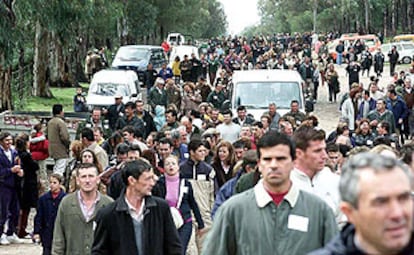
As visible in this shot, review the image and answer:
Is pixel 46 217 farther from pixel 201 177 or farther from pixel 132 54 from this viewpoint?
pixel 132 54

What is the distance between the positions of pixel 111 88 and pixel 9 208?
15157 mm

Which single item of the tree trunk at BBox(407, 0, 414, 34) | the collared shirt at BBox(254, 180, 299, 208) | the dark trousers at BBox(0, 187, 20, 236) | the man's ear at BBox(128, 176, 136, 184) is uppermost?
the tree trunk at BBox(407, 0, 414, 34)

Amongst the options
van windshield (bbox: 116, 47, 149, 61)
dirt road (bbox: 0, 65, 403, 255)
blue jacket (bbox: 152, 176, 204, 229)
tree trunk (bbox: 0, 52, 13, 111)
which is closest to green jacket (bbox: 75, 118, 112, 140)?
dirt road (bbox: 0, 65, 403, 255)

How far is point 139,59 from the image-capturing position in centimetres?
4169

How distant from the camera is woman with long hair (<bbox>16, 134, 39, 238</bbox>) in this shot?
14734mm

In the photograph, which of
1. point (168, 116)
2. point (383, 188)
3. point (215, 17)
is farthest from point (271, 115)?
point (215, 17)

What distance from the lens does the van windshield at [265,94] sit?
21.4m

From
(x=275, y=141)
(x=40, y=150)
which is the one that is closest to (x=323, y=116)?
(x=40, y=150)

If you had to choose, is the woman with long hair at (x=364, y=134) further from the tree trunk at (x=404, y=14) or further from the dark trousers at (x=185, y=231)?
the tree trunk at (x=404, y=14)

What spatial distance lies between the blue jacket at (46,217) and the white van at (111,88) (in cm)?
1827

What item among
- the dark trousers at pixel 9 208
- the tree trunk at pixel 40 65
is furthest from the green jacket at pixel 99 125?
the tree trunk at pixel 40 65

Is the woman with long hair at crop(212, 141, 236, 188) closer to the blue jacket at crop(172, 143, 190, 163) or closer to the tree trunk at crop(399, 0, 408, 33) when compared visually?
the blue jacket at crop(172, 143, 190, 163)

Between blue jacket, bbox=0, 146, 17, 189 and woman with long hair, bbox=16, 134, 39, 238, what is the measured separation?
26 centimetres

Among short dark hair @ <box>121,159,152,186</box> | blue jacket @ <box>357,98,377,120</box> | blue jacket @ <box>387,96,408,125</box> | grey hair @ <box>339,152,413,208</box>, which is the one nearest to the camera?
grey hair @ <box>339,152,413,208</box>
